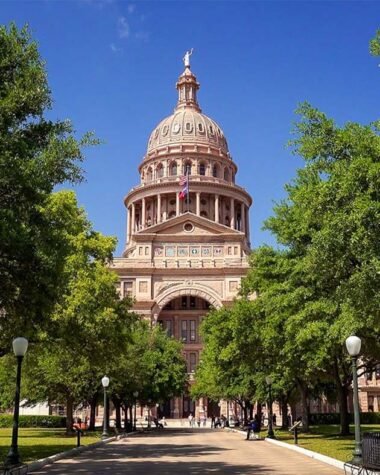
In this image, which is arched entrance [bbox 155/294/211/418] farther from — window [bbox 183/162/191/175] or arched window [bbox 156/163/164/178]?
arched window [bbox 156/163/164/178]

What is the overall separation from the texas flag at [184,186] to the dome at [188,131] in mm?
11073

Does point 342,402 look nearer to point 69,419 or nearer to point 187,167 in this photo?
point 69,419

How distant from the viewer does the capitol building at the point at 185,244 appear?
8906cm

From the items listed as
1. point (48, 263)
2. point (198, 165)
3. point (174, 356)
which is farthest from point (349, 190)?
point (198, 165)

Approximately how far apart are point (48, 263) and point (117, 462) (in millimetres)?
8491

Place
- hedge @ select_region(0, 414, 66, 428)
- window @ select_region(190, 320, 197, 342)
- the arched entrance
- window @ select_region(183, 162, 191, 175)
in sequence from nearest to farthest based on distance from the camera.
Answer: hedge @ select_region(0, 414, 66, 428) → the arched entrance → window @ select_region(190, 320, 197, 342) → window @ select_region(183, 162, 191, 175)

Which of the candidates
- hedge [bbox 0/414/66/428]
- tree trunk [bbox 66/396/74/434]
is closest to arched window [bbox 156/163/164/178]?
hedge [bbox 0/414/66/428]

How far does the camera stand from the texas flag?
105 m

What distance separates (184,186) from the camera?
107875 millimetres

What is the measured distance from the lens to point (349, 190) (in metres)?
17.6

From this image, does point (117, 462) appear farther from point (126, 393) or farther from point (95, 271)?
point (126, 393)

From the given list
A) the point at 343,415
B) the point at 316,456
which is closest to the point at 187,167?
the point at 343,415

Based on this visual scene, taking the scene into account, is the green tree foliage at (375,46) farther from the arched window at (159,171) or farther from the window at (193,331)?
the arched window at (159,171)

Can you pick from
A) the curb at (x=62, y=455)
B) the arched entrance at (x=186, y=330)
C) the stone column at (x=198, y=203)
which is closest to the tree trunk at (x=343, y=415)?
the curb at (x=62, y=455)
